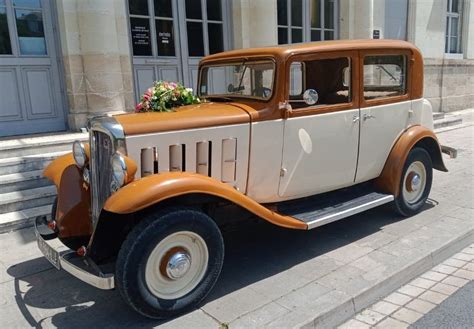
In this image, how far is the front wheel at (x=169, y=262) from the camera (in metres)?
2.82

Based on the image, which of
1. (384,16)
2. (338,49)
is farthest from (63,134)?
(384,16)

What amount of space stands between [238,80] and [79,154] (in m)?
1.64

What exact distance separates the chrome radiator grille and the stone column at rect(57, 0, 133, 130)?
3715 mm

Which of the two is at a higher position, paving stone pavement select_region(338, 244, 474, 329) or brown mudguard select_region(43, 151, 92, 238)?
brown mudguard select_region(43, 151, 92, 238)

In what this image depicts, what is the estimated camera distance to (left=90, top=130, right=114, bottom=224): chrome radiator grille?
3.21 metres

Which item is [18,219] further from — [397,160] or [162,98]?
[397,160]

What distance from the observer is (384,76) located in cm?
474

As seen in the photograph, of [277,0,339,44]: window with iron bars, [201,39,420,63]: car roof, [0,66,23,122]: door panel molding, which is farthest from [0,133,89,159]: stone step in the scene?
[277,0,339,44]: window with iron bars

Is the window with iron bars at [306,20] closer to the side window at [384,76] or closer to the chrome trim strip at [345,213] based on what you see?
the side window at [384,76]

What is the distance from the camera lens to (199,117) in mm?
3391

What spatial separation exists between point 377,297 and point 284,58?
7.00 feet

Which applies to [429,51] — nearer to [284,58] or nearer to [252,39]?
[252,39]

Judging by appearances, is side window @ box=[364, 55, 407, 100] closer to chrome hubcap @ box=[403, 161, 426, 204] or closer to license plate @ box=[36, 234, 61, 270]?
chrome hubcap @ box=[403, 161, 426, 204]

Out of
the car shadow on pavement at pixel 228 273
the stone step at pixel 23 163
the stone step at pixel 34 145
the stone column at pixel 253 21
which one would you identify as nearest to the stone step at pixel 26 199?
the stone step at pixel 23 163
